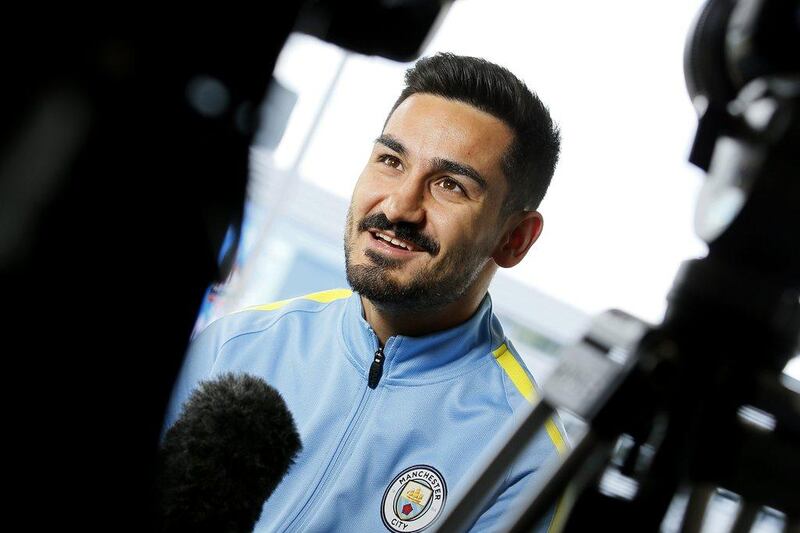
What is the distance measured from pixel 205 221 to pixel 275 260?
4.56 m

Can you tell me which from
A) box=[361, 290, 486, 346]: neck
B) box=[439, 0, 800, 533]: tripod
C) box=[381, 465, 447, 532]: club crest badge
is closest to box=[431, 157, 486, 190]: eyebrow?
box=[361, 290, 486, 346]: neck

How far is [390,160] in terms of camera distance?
47.3 inches

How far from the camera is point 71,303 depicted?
0.30 meters

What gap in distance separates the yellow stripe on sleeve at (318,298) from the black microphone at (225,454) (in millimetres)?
580

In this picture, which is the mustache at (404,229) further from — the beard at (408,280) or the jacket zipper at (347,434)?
the jacket zipper at (347,434)

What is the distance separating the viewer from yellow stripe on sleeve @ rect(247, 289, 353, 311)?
1.20 metres

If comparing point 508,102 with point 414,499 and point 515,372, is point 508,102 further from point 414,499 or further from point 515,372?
point 414,499

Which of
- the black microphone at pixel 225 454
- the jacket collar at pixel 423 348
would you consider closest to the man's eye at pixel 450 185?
the jacket collar at pixel 423 348

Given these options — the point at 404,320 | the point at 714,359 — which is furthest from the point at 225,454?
the point at 404,320

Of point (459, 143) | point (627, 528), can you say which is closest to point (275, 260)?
point (459, 143)

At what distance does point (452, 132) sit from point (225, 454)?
2.56 ft

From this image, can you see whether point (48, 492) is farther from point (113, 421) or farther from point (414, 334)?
point (414, 334)

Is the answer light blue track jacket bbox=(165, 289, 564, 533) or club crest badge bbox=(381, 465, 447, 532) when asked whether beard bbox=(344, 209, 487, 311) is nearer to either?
light blue track jacket bbox=(165, 289, 564, 533)

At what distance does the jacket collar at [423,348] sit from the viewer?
1.04 meters
